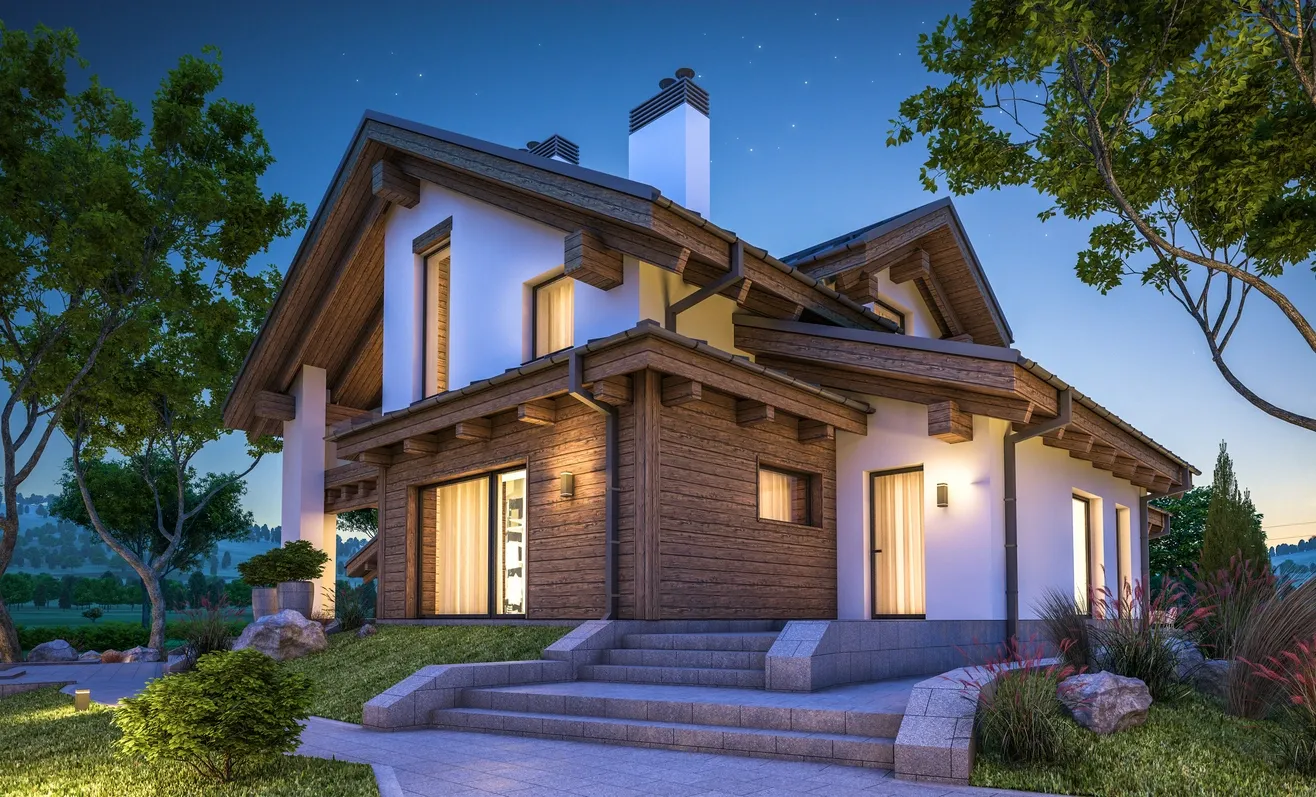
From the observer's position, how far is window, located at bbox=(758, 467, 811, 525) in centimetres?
1194

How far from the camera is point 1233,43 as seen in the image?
7.79m

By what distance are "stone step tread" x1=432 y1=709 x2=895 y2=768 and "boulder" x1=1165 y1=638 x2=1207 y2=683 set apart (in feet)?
8.99

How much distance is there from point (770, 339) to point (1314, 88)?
20.1 ft

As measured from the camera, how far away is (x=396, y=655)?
11039mm

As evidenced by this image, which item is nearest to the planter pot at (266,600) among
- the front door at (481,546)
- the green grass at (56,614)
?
the front door at (481,546)

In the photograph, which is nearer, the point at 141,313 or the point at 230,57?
the point at 141,313

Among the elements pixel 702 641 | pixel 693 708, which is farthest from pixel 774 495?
pixel 693 708

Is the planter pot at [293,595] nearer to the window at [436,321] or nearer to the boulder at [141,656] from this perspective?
the window at [436,321]

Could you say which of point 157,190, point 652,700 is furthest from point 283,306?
point 652,700

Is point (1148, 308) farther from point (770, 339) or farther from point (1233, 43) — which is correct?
point (1233, 43)

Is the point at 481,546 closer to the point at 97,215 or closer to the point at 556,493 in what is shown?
the point at 556,493

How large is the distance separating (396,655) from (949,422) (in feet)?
23.0

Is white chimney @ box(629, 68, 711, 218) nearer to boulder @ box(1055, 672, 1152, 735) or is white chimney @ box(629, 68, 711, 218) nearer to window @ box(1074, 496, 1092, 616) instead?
window @ box(1074, 496, 1092, 616)

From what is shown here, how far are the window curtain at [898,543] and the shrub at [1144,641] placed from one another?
5.07m
